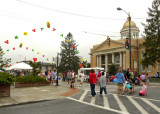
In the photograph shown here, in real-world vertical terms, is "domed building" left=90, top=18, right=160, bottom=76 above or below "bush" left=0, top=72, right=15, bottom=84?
above

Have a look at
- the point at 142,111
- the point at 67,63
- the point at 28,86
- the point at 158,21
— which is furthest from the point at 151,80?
the point at 67,63

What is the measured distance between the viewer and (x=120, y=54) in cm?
5394

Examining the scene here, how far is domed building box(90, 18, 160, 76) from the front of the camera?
5160 cm

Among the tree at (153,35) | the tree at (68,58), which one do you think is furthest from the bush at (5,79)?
the tree at (68,58)

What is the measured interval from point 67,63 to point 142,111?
52284 millimetres

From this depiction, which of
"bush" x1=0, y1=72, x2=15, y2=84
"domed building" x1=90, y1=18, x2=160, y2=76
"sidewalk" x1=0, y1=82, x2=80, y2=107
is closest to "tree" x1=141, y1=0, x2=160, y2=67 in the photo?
"domed building" x1=90, y1=18, x2=160, y2=76

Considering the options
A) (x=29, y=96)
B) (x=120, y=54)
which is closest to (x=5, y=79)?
(x=29, y=96)

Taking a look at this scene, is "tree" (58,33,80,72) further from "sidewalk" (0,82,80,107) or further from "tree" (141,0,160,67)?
"sidewalk" (0,82,80,107)

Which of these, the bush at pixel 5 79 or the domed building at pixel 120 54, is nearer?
the bush at pixel 5 79

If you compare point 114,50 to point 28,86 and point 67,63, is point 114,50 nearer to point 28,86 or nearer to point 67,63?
point 67,63

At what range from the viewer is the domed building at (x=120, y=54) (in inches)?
2032

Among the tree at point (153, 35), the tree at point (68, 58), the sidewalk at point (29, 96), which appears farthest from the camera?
the tree at point (68, 58)

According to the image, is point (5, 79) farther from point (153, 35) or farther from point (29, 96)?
point (153, 35)

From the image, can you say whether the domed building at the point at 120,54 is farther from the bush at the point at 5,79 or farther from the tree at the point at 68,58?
the bush at the point at 5,79
